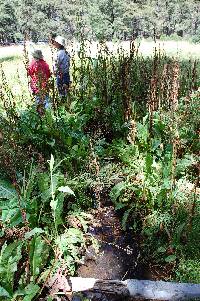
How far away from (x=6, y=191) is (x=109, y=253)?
148 centimetres

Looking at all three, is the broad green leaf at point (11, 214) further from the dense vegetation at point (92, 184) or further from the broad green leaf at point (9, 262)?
the broad green leaf at point (9, 262)

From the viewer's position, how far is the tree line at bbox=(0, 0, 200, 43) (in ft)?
203

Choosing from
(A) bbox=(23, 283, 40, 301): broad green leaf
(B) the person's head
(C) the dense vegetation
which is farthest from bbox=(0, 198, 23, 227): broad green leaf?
(B) the person's head

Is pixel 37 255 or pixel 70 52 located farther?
pixel 70 52

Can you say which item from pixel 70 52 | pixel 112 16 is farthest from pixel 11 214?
pixel 112 16

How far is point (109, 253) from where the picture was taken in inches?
165

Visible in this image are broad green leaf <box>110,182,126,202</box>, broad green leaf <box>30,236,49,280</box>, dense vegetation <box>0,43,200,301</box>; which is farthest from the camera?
broad green leaf <box>110,182,126,202</box>

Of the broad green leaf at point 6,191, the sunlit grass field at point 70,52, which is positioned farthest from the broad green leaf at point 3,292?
the sunlit grass field at point 70,52

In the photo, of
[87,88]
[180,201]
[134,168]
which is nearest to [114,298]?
[180,201]

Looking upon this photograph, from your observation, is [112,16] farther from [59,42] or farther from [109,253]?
[109,253]

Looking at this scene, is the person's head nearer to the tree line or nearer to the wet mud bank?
the wet mud bank

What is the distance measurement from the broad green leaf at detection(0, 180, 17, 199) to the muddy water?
1053mm

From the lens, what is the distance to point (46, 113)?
5816mm

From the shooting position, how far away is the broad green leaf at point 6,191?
4.42 meters
